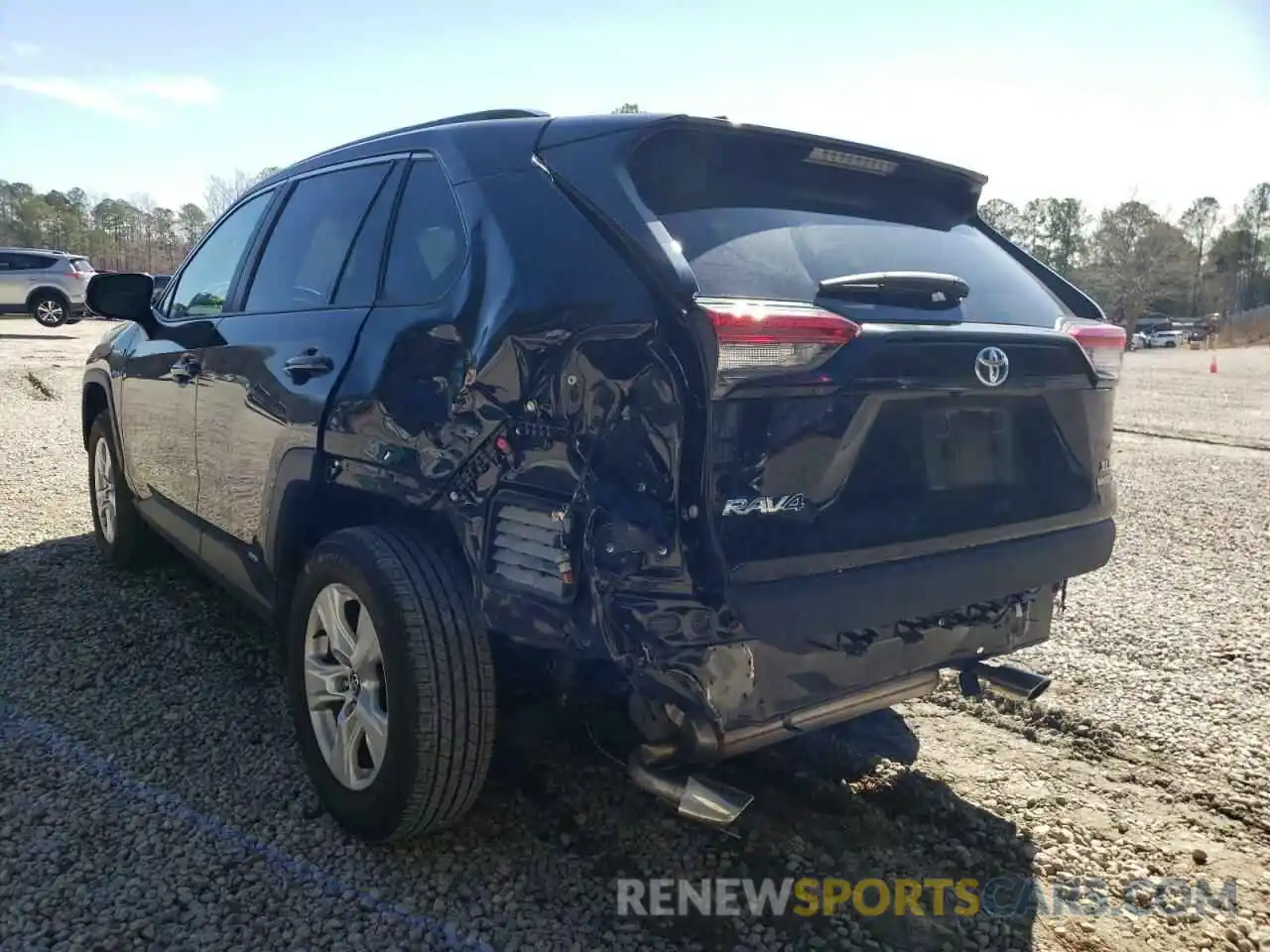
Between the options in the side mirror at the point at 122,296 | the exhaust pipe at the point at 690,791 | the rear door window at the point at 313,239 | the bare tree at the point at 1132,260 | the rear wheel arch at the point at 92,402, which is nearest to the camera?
the exhaust pipe at the point at 690,791

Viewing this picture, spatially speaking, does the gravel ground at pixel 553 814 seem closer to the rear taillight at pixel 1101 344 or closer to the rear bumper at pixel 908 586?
the rear bumper at pixel 908 586

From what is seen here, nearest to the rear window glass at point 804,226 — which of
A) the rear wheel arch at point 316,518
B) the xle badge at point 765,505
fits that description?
the xle badge at point 765,505

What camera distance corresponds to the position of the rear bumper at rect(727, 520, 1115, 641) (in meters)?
2.04

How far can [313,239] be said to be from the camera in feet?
10.9

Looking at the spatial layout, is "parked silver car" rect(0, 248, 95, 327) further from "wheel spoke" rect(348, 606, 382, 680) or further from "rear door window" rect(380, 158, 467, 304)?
"wheel spoke" rect(348, 606, 382, 680)

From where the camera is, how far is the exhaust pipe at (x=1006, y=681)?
9.08 ft

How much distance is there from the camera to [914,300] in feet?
7.71

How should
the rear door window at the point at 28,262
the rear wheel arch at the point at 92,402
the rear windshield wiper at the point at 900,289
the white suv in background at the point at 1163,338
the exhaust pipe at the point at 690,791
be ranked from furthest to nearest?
the white suv in background at the point at 1163,338 → the rear door window at the point at 28,262 → the rear wheel arch at the point at 92,402 → the rear windshield wiper at the point at 900,289 → the exhaust pipe at the point at 690,791

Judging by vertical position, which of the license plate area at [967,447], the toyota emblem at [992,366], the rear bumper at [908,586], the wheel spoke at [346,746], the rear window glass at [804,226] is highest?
the rear window glass at [804,226]

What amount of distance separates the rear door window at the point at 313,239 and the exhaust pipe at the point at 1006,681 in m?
2.24

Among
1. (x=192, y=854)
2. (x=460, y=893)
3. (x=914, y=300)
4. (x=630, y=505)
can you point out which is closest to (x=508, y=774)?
(x=460, y=893)

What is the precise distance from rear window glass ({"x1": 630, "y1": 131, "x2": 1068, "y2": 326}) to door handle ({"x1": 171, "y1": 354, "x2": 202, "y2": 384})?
2229mm

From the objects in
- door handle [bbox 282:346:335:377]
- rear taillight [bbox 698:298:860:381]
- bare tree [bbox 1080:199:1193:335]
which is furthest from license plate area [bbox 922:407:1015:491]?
bare tree [bbox 1080:199:1193:335]

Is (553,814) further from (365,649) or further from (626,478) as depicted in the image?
(626,478)
